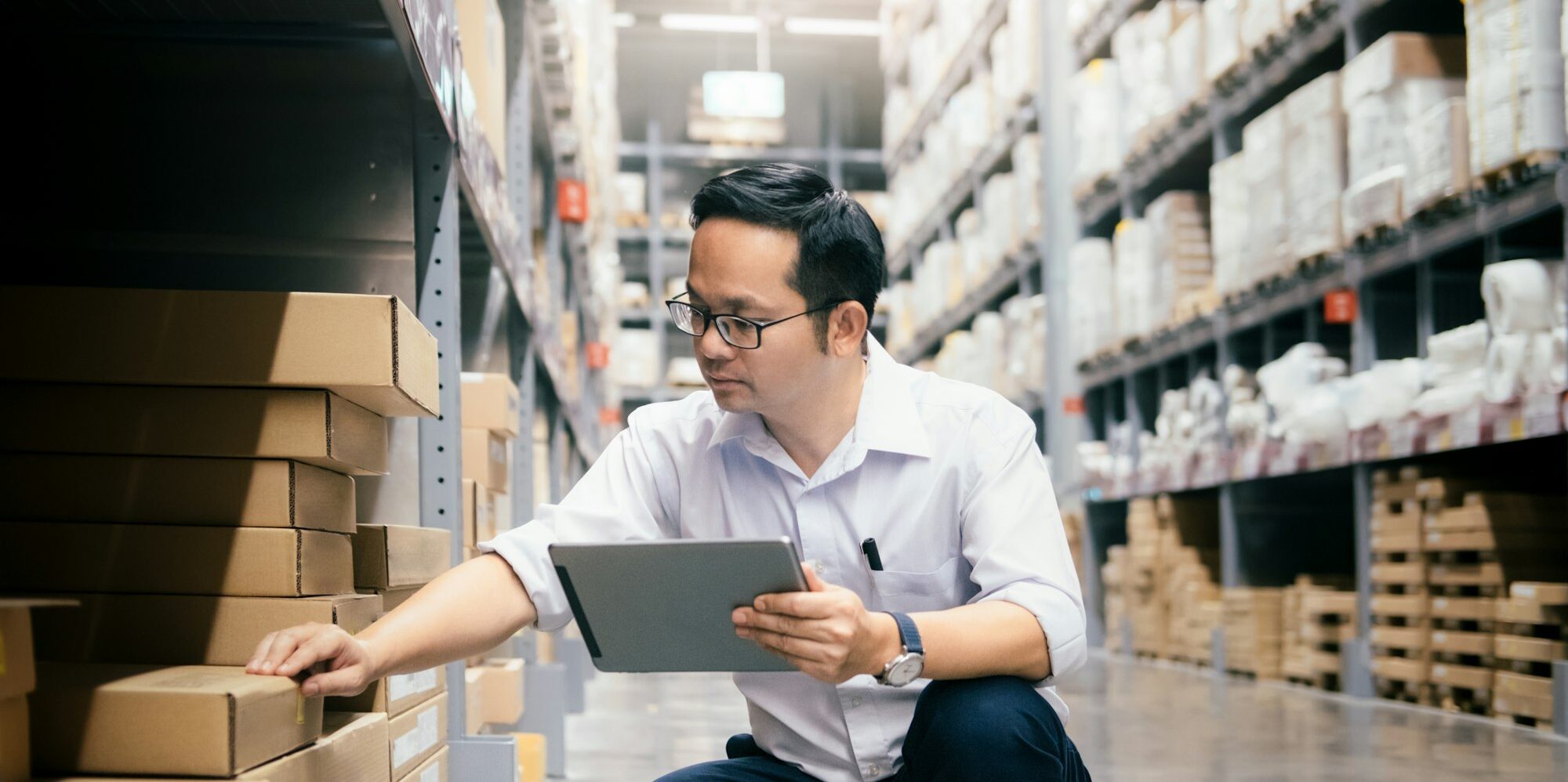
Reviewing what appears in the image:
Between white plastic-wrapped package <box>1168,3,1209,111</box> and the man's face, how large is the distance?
19.4 ft

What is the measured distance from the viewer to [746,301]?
1.92 m

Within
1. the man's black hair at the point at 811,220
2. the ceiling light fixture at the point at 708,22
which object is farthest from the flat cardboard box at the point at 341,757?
the ceiling light fixture at the point at 708,22

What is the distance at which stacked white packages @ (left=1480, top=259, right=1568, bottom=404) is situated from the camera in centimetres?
443

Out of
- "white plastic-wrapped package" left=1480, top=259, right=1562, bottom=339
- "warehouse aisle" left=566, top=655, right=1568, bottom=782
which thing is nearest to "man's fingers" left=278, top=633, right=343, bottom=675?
"warehouse aisle" left=566, top=655, right=1568, bottom=782

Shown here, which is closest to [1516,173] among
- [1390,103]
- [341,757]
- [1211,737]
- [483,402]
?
[1390,103]

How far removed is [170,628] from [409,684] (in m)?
0.55

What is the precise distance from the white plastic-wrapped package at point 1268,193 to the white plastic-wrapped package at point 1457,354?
4.50ft

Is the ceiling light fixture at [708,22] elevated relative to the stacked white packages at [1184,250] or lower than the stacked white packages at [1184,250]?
elevated

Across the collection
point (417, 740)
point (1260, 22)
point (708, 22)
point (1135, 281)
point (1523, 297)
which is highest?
point (708, 22)

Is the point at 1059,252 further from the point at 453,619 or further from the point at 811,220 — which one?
the point at 453,619

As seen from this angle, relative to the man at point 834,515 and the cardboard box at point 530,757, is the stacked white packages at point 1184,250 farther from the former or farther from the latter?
the man at point 834,515

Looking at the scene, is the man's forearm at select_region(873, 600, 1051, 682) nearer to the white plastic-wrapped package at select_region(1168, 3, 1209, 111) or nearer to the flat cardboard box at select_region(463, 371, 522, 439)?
the flat cardboard box at select_region(463, 371, 522, 439)

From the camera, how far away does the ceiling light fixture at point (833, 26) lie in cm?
1858

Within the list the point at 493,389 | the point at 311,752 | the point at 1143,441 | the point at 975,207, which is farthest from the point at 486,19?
the point at 975,207
